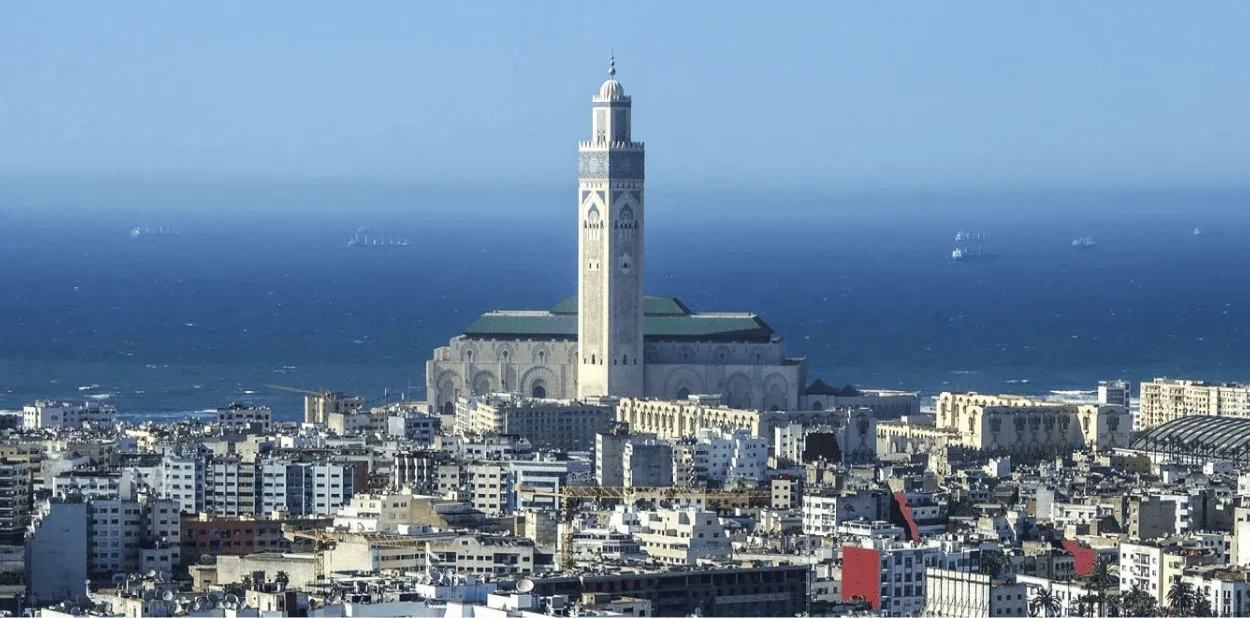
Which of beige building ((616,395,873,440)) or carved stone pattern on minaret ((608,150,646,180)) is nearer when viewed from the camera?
beige building ((616,395,873,440))

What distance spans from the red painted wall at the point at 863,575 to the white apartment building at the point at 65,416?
36420 mm

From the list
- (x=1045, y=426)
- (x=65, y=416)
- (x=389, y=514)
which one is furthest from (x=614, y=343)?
(x=389, y=514)

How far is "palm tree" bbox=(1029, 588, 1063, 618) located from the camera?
57.2m

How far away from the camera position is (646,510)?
69188 mm

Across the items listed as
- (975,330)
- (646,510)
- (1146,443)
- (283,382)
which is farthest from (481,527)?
(975,330)

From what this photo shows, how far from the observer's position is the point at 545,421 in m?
93.9

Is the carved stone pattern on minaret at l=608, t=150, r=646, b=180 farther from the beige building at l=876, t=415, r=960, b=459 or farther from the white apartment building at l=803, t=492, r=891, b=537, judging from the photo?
the white apartment building at l=803, t=492, r=891, b=537

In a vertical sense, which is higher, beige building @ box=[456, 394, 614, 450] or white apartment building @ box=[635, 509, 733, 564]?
beige building @ box=[456, 394, 614, 450]

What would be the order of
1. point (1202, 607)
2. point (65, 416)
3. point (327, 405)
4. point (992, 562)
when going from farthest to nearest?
point (327, 405) < point (65, 416) < point (992, 562) < point (1202, 607)

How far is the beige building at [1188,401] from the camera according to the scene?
9838 centimetres

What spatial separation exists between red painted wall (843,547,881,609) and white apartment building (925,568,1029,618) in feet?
6.20

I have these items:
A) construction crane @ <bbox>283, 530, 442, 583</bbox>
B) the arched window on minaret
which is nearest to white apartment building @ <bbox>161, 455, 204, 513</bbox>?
construction crane @ <bbox>283, 530, 442, 583</bbox>

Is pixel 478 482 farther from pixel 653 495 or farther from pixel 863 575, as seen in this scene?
pixel 863 575

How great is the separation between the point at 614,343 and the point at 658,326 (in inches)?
101
